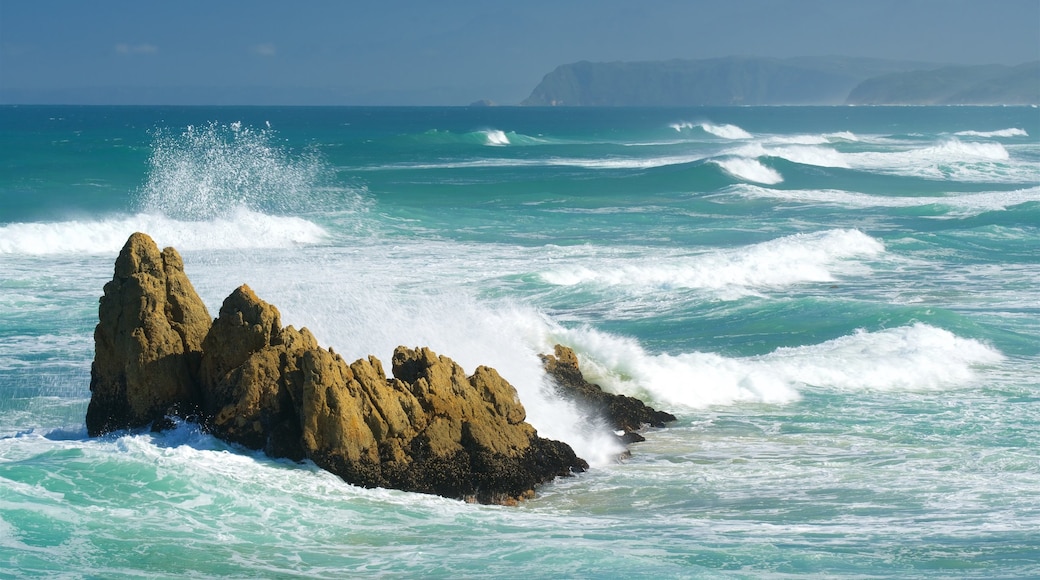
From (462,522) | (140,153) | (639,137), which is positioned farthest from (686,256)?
(639,137)

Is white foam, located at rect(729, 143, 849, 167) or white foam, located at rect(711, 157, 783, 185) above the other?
white foam, located at rect(729, 143, 849, 167)

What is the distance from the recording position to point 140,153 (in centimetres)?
6588

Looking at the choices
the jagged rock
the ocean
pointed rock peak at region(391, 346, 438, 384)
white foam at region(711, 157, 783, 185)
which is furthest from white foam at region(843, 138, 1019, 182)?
the jagged rock

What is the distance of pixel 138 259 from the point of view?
1140 cm

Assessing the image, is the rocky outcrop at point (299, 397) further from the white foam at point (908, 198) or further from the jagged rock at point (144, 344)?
the white foam at point (908, 198)

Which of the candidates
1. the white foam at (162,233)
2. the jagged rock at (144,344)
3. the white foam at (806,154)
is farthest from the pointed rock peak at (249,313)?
the white foam at (806,154)

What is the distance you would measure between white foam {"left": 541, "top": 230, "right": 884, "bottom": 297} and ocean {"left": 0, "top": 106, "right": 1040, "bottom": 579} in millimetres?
110

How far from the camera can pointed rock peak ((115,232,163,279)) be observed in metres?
11.4

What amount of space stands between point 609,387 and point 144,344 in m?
5.90

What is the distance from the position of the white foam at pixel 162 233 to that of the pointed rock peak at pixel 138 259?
18434 millimetres

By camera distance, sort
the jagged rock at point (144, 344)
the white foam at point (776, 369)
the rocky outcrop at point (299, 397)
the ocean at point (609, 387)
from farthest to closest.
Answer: the white foam at point (776, 369)
the jagged rock at point (144, 344)
the rocky outcrop at point (299, 397)
the ocean at point (609, 387)

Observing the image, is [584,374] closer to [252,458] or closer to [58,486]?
[252,458]

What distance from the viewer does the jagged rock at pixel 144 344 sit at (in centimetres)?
1105

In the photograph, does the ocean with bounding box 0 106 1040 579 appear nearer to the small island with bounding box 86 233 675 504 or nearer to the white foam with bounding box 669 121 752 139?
→ the small island with bounding box 86 233 675 504
